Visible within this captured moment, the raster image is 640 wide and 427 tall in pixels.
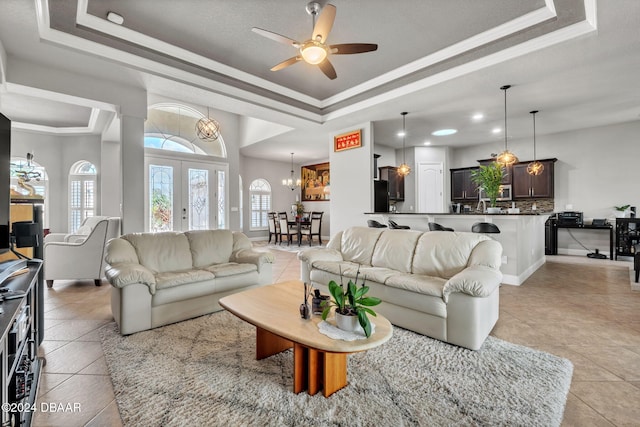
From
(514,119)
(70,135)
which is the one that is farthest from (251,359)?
(70,135)

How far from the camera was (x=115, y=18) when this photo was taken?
3.08 metres

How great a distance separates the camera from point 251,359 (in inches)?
86.0

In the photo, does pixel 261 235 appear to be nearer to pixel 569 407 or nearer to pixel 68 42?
pixel 68 42

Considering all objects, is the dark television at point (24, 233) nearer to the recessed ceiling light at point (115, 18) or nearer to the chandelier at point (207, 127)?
the recessed ceiling light at point (115, 18)

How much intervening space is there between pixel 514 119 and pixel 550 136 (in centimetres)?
204

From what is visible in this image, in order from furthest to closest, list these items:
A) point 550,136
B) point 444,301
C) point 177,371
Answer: point 550,136 < point 444,301 < point 177,371

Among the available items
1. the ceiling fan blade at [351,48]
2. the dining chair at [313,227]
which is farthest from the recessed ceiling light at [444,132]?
the ceiling fan blade at [351,48]

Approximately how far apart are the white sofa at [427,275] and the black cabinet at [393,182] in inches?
183

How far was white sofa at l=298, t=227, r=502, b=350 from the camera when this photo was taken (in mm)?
2305

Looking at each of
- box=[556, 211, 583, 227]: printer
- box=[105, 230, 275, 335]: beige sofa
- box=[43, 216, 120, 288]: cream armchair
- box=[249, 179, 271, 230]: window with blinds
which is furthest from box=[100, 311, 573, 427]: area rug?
box=[249, 179, 271, 230]: window with blinds

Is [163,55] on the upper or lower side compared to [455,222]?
upper

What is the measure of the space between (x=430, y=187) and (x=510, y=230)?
14.2 ft

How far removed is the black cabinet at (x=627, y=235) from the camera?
18.7 feet

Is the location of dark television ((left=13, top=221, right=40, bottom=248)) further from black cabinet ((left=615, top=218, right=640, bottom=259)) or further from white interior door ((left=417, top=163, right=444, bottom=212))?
black cabinet ((left=615, top=218, right=640, bottom=259))
